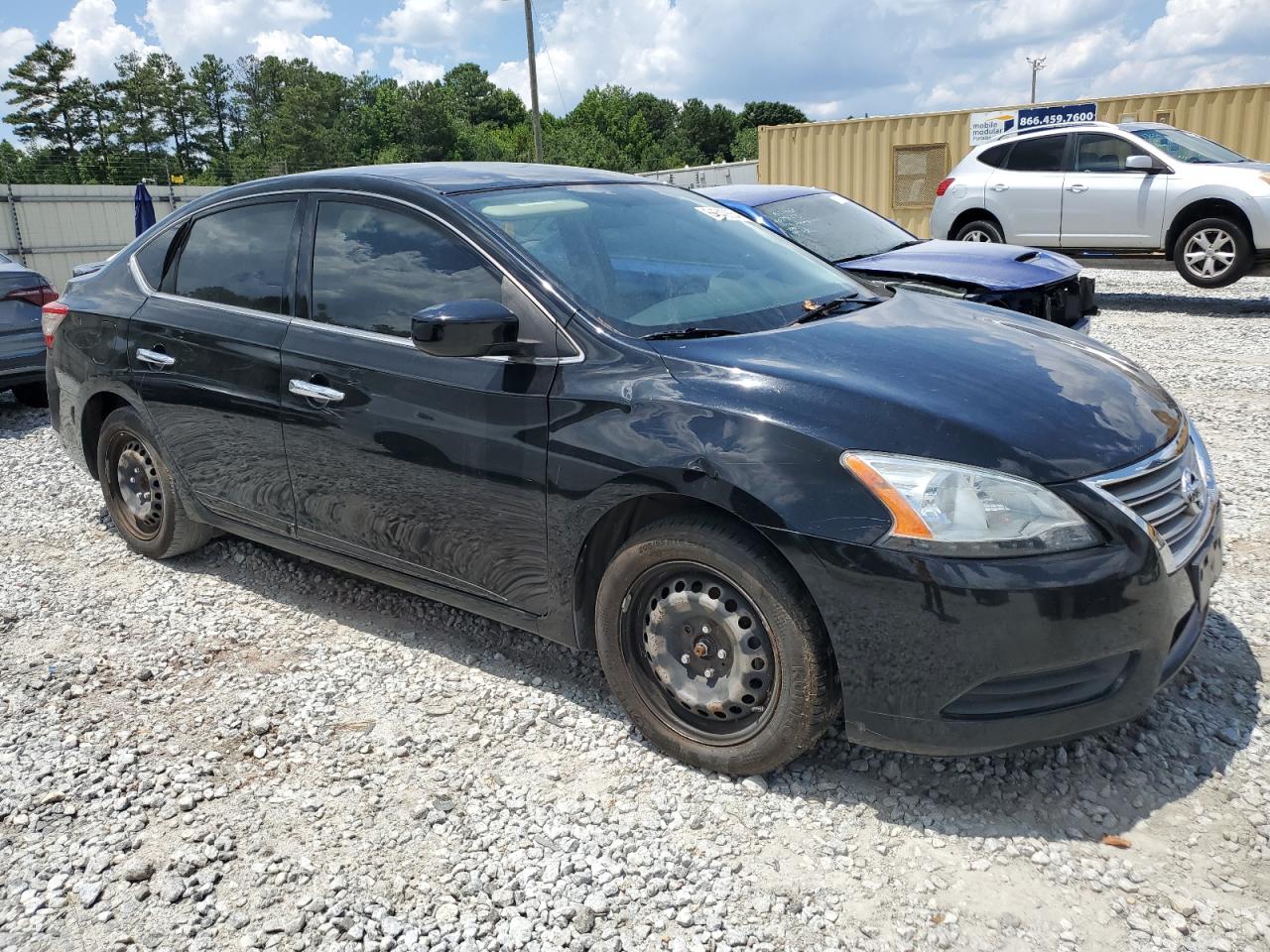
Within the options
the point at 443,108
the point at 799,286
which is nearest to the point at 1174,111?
the point at 799,286

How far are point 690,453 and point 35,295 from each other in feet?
24.2

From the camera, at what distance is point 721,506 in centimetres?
274

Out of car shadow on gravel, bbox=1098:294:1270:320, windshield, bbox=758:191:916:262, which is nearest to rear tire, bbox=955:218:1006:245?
car shadow on gravel, bbox=1098:294:1270:320

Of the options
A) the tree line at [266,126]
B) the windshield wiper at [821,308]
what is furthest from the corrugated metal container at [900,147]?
the tree line at [266,126]

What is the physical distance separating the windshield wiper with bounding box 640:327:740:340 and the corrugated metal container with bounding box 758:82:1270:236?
17690 millimetres

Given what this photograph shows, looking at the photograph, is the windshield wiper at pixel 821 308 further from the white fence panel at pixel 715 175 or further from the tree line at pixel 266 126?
the tree line at pixel 266 126

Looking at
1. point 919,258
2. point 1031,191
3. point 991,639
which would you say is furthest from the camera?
point 1031,191

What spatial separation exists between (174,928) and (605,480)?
5.05 ft

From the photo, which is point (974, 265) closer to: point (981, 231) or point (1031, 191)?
point (1031, 191)

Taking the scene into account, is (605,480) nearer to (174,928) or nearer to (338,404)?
(338,404)

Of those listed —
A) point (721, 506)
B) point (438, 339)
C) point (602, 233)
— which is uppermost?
point (602, 233)

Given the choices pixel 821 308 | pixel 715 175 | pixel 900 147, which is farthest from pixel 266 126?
pixel 821 308

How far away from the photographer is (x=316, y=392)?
145 inches

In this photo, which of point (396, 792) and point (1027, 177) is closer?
point (396, 792)
